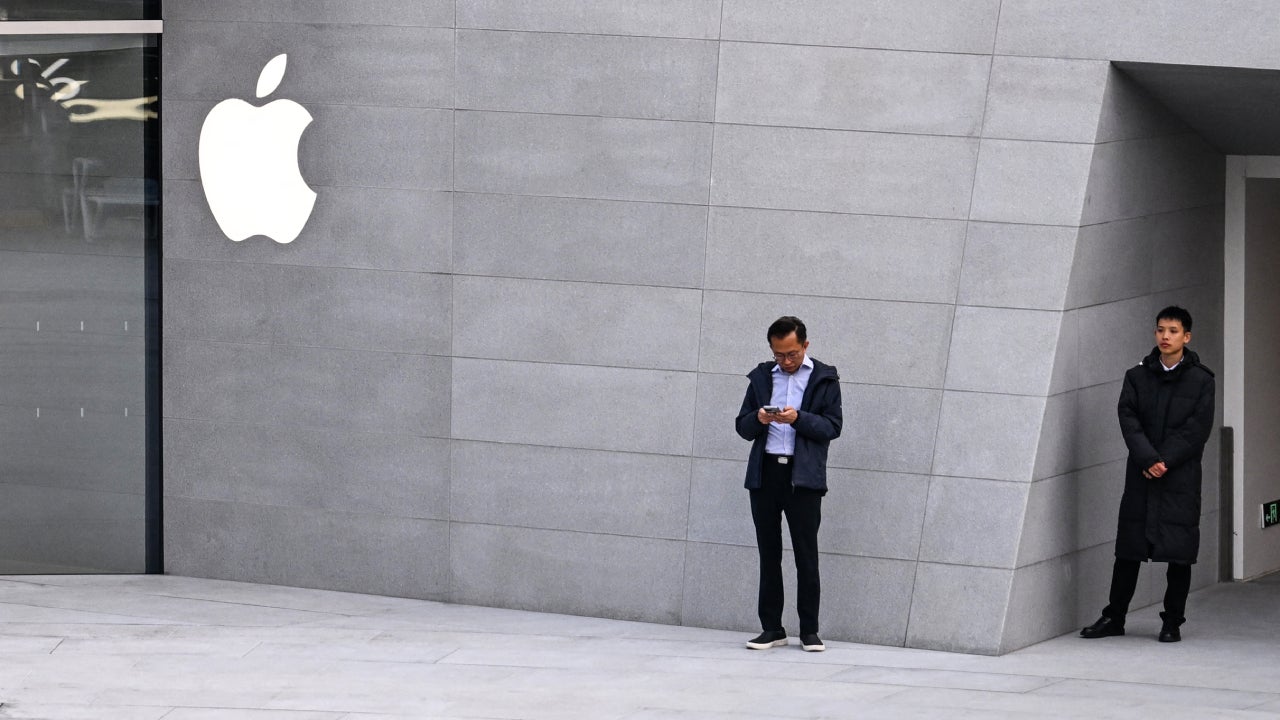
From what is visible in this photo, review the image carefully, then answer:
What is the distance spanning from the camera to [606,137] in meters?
9.27

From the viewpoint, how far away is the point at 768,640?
8.68 metres

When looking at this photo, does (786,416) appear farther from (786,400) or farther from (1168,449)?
(1168,449)

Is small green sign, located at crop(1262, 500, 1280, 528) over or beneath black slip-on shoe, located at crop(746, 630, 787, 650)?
over

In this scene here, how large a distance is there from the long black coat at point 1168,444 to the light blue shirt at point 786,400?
73.2 inches

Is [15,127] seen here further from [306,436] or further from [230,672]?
[230,672]

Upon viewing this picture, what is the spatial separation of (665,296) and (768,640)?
207 centimetres

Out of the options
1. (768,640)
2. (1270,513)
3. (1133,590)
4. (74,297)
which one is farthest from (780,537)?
(74,297)

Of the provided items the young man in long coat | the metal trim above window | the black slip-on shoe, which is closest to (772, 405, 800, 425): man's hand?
the black slip-on shoe

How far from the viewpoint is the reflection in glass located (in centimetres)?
1019

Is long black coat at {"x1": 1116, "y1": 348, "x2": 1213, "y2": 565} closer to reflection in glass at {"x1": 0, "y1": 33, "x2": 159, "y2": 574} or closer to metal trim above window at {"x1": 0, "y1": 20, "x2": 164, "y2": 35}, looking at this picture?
reflection in glass at {"x1": 0, "y1": 33, "x2": 159, "y2": 574}

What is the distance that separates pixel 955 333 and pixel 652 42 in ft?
7.89

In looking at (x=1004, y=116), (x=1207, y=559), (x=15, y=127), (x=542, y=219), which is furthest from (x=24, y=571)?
(x=1207, y=559)

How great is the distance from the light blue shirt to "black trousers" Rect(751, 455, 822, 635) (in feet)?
0.25

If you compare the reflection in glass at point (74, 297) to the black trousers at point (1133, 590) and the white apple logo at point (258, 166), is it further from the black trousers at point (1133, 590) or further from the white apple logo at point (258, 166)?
the black trousers at point (1133, 590)
